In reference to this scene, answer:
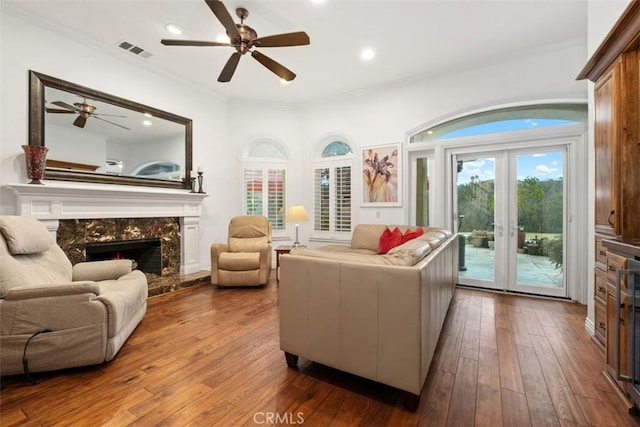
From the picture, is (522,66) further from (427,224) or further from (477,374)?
(477,374)

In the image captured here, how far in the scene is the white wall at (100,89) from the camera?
2.78m

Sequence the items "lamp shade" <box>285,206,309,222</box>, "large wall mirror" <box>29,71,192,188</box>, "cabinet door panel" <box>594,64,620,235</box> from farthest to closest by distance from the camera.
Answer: "lamp shade" <box>285,206,309,222</box>, "large wall mirror" <box>29,71,192,188</box>, "cabinet door panel" <box>594,64,620,235</box>

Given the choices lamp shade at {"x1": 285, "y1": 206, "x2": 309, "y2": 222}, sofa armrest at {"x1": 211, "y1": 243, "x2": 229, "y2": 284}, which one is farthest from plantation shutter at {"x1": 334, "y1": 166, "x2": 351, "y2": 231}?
sofa armrest at {"x1": 211, "y1": 243, "x2": 229, "y2": 284}

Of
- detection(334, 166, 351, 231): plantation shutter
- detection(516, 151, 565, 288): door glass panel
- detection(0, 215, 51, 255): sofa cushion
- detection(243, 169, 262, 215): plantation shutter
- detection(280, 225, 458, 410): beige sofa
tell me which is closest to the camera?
detection(280, 225, 458, 410): beige sofa

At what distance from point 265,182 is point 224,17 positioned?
3.18 m

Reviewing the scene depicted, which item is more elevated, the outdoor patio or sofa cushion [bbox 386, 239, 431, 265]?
sofa cushion [bbox 386, 239, 431, 265]

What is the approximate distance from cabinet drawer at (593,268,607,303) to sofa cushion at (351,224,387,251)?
7.58 ft

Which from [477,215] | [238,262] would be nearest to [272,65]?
[238,262]

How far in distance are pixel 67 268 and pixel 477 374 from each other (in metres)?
3.58

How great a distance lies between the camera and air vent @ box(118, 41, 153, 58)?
343 centimetres

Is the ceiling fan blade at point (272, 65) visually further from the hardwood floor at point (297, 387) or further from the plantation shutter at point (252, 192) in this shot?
the hardwood floor at point (297, 387)

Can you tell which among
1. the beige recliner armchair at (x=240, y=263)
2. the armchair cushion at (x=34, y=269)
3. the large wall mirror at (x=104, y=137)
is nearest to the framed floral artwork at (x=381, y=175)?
the beige recliner armchair at (x=240, y=263)

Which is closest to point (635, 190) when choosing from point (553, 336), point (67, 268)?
point (553, 336)

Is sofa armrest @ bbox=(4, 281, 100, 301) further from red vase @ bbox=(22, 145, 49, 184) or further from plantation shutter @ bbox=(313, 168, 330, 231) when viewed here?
plantation shutter @ bbox=(313, 168, 330, 231)
